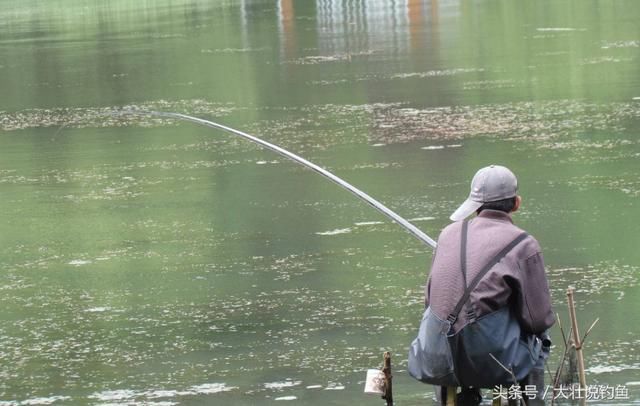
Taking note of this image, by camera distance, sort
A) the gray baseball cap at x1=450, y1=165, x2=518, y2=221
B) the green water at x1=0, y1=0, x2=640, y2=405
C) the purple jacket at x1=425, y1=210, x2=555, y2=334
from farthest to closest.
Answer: the green water at x1=0, y1=0, x2=640, y2=405, the gray baseball cap at x1=450, y1=165, x2=518, y2=221, the purple jacket at x1=425, y1=210, x2=555, y2=334

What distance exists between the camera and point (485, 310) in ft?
15.5

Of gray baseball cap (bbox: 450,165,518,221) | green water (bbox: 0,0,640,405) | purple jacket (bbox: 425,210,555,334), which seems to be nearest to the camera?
purple jacket (bbox: 425,210,555,334)

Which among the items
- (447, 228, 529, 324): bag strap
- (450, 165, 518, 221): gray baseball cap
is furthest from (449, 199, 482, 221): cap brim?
(447, 228, 529, 324): bag strap

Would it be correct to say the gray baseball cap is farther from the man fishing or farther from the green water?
the green water

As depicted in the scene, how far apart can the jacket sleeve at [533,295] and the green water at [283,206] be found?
150cm

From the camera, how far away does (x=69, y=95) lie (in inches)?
732

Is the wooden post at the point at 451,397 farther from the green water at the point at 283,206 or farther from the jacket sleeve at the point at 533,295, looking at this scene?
the green water at the point at 283,206

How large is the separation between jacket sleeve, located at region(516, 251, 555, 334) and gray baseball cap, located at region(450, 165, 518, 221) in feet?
0.81

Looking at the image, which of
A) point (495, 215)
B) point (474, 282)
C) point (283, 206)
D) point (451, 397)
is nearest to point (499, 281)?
point (474, 282)

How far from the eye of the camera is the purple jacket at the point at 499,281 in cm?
473

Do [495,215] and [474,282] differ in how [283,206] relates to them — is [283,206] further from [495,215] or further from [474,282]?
[474,282]

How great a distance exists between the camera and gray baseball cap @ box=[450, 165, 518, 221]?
192 inches

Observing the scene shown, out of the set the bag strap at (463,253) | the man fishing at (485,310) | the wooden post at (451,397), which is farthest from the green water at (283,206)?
the bag strap at (463,253)

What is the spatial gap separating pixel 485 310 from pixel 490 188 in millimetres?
436
